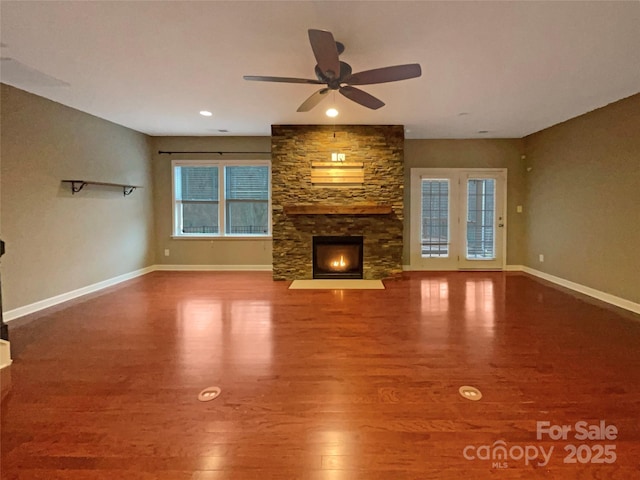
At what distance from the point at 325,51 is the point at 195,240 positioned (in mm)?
5349

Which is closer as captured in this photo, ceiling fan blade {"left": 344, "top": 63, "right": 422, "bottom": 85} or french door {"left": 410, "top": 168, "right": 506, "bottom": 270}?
ceiling fan blade {"left": 344, "top": 63, "right": 422, "bottom": 85}

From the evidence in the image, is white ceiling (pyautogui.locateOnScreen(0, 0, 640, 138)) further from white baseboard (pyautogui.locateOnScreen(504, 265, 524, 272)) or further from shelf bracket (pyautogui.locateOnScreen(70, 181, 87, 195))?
white baseboard (pyautogui.locateOnScreen(504, 265, 524, 272))

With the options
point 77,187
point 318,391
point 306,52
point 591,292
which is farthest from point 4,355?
point 591,292

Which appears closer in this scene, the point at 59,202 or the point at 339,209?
the point at 59,202

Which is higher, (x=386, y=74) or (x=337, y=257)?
(x=386, y=74)

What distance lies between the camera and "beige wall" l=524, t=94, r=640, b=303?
14.1 ft

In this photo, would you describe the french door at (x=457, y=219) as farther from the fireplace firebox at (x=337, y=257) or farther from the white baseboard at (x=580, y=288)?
the fireplace firebox at (x=337, y=257)

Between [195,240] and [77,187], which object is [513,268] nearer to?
[195,240]

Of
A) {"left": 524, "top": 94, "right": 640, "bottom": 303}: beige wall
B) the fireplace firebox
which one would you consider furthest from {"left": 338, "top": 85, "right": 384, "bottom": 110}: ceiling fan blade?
{"left": 524, "top": 94, "right": 640, "bottom": 303}: beige wall

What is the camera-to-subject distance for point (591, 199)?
495 centimetres

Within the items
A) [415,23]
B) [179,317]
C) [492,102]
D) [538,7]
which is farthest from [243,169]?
[538,7]

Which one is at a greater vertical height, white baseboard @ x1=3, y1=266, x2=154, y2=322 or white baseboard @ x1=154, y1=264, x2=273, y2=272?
white baseboard @ x1=154, y1=264, x2=273, y2=272

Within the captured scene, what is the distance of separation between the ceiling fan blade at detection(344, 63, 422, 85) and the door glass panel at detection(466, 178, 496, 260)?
4.48 m

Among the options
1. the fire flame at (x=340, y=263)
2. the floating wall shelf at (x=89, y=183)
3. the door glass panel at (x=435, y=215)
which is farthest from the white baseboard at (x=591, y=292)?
the floating wall shelf at (x=89, y=183)
